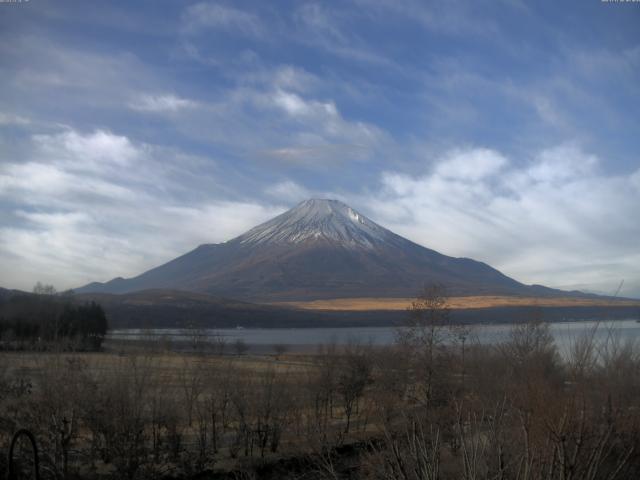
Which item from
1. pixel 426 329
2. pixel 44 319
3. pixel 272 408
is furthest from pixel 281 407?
pixel 44 319

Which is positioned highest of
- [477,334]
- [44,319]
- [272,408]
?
[477,334]

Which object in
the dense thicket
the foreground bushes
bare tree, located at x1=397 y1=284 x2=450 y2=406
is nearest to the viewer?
the foreground bushes

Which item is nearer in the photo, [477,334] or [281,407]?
[477,334]

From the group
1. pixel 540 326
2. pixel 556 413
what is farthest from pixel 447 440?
pixel 540 326

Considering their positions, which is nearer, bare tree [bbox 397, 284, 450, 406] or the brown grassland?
the brown grassland

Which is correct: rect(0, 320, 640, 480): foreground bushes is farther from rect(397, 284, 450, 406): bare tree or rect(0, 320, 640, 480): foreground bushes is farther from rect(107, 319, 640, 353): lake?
rect(107, 319, 640, 353): lake

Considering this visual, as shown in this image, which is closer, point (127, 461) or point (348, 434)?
point (127, 461)

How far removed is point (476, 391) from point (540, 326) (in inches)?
518

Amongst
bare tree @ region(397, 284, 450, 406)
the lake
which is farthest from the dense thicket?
bare tree @ region(397, 284, 450, 406)

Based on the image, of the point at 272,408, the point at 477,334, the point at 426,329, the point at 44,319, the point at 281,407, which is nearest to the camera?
the point at 477,334

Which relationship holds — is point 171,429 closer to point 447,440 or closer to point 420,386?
point 447,440

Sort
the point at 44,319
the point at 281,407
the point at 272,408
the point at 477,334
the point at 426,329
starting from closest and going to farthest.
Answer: the point at 477,334 → the point at 272,408 → the point at 281,407 → the point at 426,329 → the point at 44,319

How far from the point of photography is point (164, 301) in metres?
A: 146

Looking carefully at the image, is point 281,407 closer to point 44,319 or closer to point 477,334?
point 477,334
